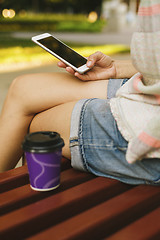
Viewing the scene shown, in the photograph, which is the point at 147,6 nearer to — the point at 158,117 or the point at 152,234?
the point at 158,117

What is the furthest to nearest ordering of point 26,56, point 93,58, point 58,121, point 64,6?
point 64,6 < point 26,56 < point 93,58 < point 58,121

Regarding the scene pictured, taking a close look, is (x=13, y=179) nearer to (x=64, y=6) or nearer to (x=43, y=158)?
(x=43, y=158)

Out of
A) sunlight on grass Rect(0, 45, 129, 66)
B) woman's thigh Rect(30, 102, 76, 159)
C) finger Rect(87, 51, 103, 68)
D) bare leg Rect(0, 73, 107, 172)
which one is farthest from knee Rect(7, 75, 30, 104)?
sunlight on grass Rect(0, 45, 129, 66)

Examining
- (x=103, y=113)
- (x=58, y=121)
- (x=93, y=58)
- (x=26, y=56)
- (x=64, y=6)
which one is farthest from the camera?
(x=64, y=6)

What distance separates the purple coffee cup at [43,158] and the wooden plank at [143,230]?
14.3 inches

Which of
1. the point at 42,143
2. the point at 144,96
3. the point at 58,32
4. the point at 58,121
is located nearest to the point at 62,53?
the point at 58,121

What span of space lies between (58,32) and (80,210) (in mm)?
15607

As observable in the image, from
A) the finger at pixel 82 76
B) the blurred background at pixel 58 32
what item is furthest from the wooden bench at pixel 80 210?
the blurred background at pixel 58 32

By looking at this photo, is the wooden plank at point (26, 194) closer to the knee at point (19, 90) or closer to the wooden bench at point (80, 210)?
the wooden bench at point (80, 210)

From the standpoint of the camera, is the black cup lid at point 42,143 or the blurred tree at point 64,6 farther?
the blurred tree at point 64,6

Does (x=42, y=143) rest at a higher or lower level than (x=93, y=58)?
lower

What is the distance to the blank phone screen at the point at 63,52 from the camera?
1854 mm

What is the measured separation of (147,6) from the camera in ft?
4.08

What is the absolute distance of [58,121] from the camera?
63.2 inches
